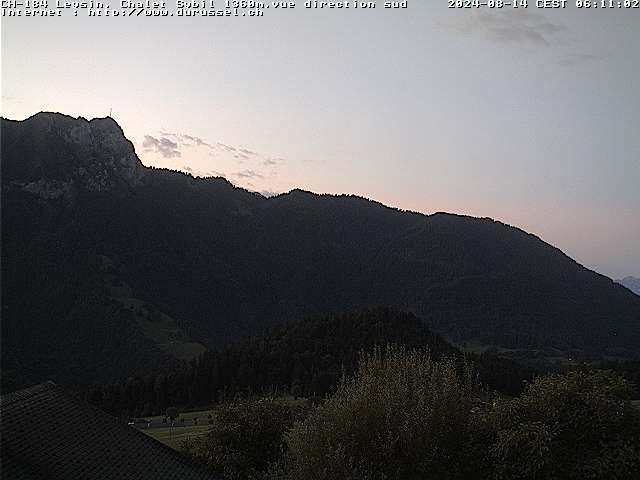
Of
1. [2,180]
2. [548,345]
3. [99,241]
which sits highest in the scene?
[2,180]

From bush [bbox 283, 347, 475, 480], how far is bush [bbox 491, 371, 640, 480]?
1.87 metres

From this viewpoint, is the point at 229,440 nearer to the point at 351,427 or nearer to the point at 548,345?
the point at 351,427

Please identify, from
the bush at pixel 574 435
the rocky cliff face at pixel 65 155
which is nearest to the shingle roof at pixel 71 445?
the bush at pixel 574 435

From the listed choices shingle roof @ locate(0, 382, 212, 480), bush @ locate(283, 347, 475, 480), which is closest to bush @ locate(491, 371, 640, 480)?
bush @ locate(283, 347, 475, 480)

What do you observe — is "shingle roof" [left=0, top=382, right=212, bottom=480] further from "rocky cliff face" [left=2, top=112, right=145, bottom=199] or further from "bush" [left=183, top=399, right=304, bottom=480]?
"rocky cliff face" [left=2, top=112, right=145, bottom=199]

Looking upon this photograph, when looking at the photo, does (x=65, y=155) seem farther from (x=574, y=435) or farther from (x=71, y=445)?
(x=574, y=435)

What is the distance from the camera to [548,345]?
19088 centimetres

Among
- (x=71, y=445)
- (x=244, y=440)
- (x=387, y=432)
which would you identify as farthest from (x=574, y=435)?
(x=71, y=445)

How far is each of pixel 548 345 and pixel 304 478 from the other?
185m

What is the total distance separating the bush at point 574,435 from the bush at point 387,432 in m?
1.87

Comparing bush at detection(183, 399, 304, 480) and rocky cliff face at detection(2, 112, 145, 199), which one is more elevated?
rocky cliff face at detection(2, 112, 145, 199)

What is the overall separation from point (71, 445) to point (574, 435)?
17300 mm

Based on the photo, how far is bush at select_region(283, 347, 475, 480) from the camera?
2230 centimetres

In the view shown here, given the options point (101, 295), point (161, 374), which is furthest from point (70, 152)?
point (161, 374)
